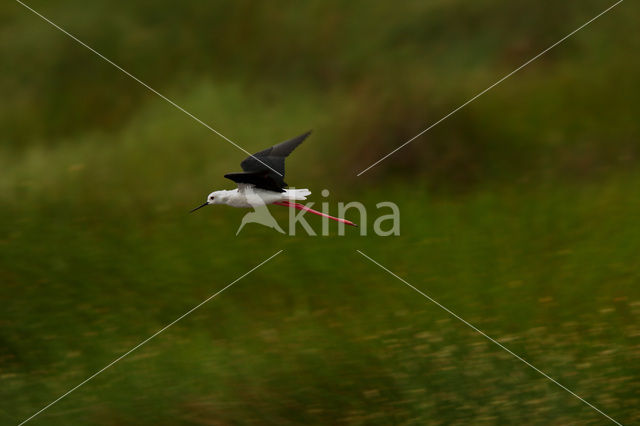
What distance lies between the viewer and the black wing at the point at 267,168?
13.3 meters

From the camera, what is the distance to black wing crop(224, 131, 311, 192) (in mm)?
13281

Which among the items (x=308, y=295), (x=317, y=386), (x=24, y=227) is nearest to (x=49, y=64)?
(x=24, y=227)

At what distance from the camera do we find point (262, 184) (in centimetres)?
1353

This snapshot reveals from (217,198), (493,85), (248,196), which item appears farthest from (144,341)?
(493,85)

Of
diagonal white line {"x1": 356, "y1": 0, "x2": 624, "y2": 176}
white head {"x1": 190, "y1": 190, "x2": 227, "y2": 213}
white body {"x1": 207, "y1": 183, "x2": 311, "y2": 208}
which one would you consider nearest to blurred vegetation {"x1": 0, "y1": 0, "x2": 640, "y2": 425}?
diagonal white line {"x1": 356, "y1": 0, "x2": 624, "y2": 176}

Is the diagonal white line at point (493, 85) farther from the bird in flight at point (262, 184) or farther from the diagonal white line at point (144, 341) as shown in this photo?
the bird in flight at point (262, 184)

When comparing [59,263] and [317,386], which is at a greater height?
[59,263]

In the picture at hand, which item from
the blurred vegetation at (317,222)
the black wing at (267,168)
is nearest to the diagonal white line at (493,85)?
the blurred vegetation at (317,222)

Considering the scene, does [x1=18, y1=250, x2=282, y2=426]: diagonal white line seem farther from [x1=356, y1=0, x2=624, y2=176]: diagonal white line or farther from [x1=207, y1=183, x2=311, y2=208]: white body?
[x1=207, y1=183, x2=311, y2=208]: white body

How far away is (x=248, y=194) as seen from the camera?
44.3ft

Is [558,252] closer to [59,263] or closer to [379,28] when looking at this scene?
[379,28]

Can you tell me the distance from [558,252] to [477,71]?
186 inches

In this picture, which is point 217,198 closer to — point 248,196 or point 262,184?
point 248,196

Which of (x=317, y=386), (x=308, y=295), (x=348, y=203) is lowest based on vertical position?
(x=317, y=386)
